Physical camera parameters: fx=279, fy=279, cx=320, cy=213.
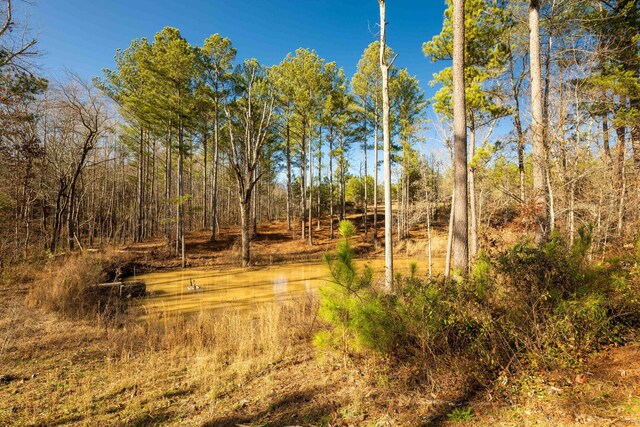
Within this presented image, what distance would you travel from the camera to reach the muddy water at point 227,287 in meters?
8.56

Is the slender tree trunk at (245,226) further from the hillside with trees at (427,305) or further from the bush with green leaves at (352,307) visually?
the bush with green leaves at (352,307)

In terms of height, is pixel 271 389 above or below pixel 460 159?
below

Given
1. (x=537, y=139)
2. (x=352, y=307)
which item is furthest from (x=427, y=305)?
(x=537, y=139)

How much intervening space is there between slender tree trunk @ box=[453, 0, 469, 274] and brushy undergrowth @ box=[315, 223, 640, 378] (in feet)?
3.89

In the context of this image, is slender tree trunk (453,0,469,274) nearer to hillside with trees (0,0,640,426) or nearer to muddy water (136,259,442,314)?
hillside with trees (0,0,640,426)

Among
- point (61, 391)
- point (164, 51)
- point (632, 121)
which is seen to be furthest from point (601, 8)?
point (164, 51)

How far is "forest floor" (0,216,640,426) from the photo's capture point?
2475mm

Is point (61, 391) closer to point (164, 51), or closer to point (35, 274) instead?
point (35, 274)

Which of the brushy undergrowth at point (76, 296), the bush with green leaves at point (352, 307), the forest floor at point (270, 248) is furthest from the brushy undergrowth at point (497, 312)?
the forest floor at point (270, 248)

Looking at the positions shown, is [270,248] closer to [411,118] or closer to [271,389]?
[411,118]

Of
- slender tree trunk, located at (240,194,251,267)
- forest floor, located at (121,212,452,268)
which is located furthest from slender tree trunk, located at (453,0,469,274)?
slender tree trunk, located at (240,194,251,267)

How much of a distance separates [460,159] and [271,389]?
5052 millimetres

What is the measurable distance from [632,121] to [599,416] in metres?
9.89

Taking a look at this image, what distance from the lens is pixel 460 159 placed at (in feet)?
17.7
